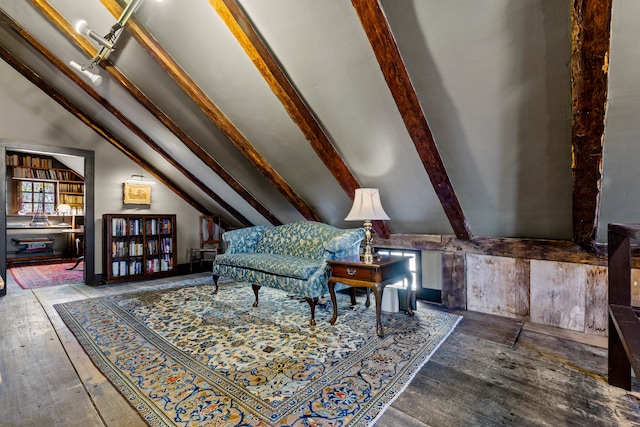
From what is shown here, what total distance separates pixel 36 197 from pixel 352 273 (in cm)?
782

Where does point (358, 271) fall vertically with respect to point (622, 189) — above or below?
below

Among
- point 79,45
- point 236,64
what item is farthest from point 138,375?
point 79,45

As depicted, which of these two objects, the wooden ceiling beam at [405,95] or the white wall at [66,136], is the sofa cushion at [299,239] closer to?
the wooden ceiling beam at [405,95]

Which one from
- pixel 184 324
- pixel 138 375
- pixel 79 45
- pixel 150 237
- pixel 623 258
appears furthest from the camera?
pixel 150 237

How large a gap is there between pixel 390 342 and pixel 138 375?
5.67 feet

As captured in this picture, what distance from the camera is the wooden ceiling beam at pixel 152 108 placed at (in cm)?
277

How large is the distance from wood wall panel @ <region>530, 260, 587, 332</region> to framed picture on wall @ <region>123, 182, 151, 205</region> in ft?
17.7

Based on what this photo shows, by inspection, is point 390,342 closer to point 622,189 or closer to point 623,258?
point 623,258

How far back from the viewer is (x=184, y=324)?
2.76m

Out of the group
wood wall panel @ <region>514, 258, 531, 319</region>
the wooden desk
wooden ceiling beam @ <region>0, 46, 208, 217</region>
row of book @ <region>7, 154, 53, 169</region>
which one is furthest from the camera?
the wooden desk

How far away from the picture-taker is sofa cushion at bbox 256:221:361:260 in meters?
Result: 3.55

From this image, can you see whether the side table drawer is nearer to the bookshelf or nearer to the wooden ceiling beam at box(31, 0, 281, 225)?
the wooden ceiling beam at box(31, 0, 281, 225)

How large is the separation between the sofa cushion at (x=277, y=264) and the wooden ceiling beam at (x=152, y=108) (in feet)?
3.41

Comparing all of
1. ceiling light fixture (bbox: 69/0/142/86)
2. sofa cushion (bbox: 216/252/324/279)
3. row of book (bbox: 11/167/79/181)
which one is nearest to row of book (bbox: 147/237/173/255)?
sofa cushion (bbox: 216/252/324/279)
